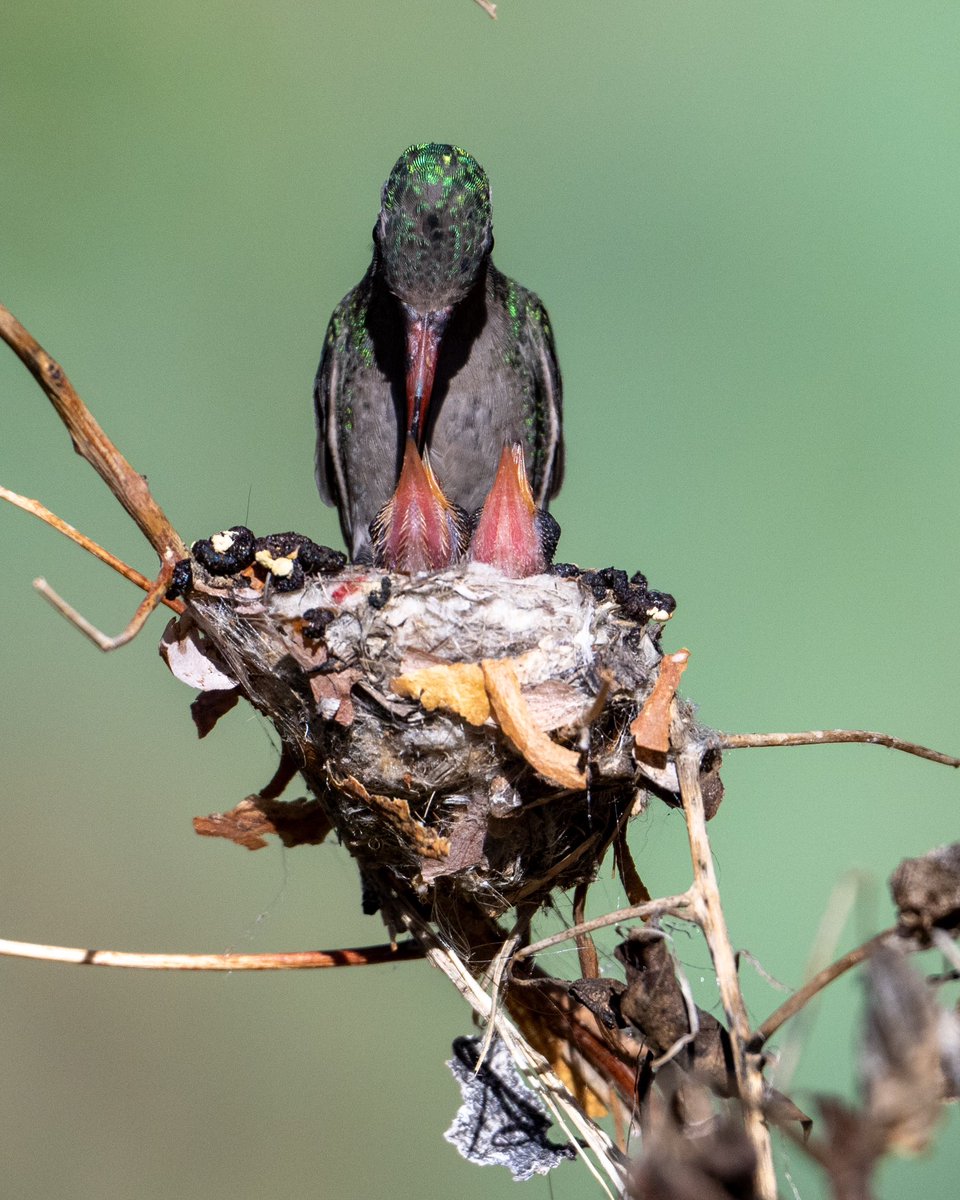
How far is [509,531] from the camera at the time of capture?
2631 mm

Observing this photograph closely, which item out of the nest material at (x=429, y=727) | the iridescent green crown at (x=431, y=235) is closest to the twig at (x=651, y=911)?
the nest material at (x=429, y=727)

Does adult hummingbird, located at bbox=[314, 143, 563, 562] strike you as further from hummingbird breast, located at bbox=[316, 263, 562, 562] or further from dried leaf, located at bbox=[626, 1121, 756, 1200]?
dried leaf, located at bbox=[626, 1121, 756, 1200]

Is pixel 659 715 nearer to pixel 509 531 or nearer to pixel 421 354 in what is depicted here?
pixel 509 531

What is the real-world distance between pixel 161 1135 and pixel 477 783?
3.65 m

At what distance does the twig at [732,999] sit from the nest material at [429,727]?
0.49 meters

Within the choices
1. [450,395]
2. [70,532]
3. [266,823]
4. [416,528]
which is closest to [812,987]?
[70,532]

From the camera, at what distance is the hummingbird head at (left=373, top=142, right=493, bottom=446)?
3.24m

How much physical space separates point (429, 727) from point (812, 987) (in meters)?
1.07

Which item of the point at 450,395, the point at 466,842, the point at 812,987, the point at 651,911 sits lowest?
the point at 812,987

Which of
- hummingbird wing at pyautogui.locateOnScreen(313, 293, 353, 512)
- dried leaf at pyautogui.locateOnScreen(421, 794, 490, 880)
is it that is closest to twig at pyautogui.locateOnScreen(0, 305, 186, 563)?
dried leaf at pyautogui.locateOnScreen(421, 794, 490, 880)

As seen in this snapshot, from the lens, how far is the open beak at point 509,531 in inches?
103

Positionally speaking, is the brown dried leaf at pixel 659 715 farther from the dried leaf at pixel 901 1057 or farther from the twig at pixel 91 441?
the dried leaf at pixel 901 1057

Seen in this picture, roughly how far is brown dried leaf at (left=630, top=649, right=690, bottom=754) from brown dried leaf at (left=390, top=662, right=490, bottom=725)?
0.27 meters

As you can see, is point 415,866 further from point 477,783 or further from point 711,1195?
point 711,1195
